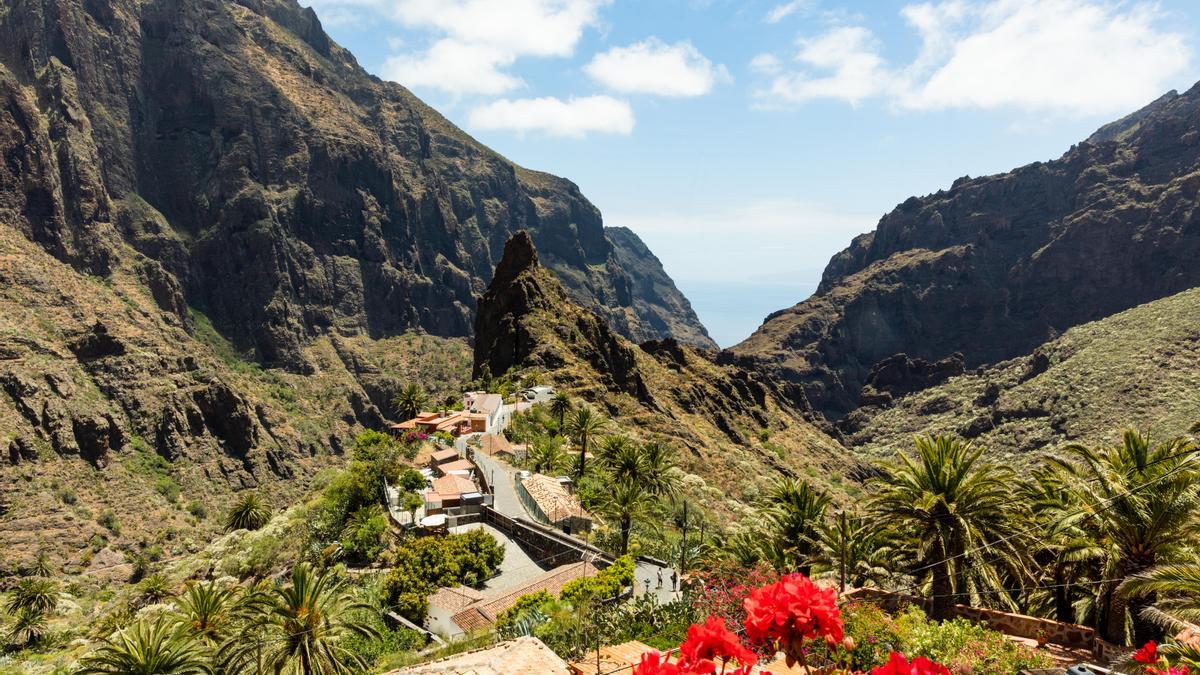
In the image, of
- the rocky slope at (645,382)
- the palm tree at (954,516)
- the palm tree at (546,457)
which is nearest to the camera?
the palm tree at (954,516)

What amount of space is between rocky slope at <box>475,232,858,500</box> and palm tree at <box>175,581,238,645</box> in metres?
50.7

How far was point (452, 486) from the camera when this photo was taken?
1924 inches

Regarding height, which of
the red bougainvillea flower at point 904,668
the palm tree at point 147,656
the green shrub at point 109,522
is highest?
the red bougainvillea flower at point 904,668

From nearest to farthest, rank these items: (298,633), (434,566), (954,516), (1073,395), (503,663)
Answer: (503,663) → (954,516) → (298,633) → (434,566) → (1073,395)

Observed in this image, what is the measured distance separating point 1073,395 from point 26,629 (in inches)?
6057

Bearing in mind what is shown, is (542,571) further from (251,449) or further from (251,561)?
(251,449)

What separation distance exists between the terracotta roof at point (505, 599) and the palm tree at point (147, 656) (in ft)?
34.1

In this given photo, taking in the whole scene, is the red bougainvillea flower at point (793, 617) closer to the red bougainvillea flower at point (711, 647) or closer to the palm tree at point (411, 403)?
the red bougainvillea flower at point (711, 647)

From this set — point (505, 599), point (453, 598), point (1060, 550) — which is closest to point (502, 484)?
point (453, 598)

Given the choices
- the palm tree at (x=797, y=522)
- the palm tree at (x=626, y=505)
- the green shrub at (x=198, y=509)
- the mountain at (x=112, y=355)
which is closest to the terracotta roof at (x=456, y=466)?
the palm tree at (x=626, y=505)

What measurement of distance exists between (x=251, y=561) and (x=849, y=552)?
4576 cm

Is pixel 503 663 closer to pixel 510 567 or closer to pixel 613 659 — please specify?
pixel 613 659

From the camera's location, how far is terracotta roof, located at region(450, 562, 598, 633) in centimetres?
2972

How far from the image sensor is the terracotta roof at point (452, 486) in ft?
156
